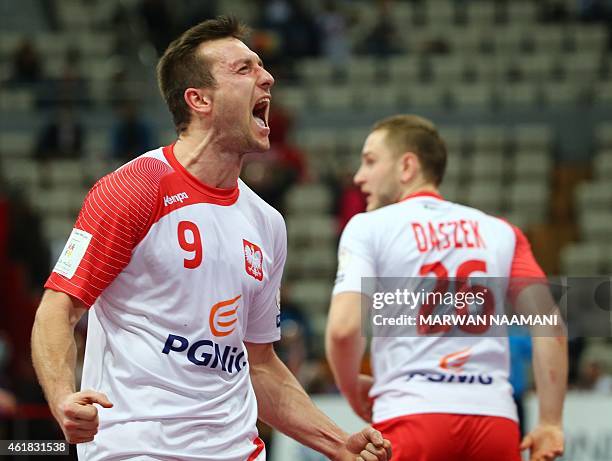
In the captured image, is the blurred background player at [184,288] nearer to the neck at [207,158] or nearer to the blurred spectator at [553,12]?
the neck at [207,158]

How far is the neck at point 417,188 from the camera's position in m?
5.30

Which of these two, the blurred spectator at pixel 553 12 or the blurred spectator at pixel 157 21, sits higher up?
the blurred spectator at pixel 553 12

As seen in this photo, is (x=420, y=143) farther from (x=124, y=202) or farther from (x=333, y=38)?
(x=333, y=38)

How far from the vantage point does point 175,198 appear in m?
3.67

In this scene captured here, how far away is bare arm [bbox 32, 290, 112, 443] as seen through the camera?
3047 mm

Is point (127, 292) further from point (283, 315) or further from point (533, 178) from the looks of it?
point (533, 178)

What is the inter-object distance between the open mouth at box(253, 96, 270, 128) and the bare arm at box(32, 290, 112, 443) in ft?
3.18

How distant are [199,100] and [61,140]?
34.2 feet

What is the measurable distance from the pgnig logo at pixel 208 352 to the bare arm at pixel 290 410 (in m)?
0.35

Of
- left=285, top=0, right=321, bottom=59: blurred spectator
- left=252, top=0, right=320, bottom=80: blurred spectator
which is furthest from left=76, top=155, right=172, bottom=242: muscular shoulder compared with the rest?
left=285, top=0, right=321, bottom=59: blurred spectator

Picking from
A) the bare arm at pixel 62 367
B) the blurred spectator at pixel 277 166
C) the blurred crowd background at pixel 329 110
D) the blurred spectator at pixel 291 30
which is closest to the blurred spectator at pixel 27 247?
the blurred crowd background at pixel 329 110

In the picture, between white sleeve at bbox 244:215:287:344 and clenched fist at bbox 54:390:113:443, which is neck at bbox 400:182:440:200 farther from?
clenched fist at bbox 54:390:113:443

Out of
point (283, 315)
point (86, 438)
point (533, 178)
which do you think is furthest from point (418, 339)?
point (533, 178)

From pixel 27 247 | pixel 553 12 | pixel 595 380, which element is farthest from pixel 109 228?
pixel 553 12
